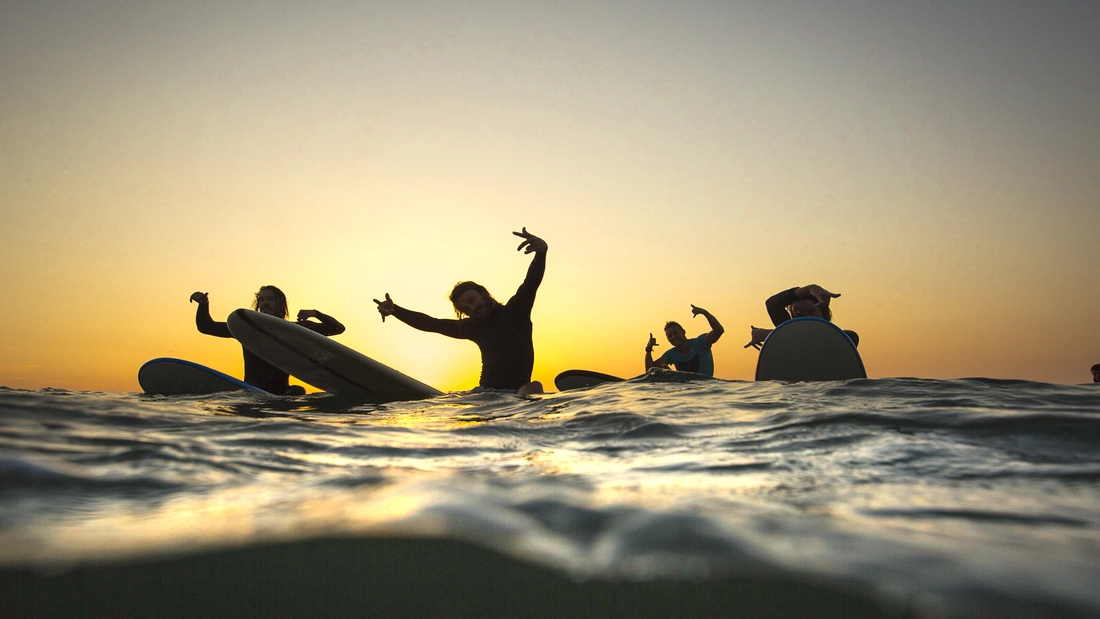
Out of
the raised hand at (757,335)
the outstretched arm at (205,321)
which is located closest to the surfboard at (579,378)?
the raised hand at (757,335)

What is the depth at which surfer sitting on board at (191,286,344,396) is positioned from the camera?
6.99 metres

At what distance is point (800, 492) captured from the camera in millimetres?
1471

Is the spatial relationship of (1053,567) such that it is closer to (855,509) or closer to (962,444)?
(855,509)

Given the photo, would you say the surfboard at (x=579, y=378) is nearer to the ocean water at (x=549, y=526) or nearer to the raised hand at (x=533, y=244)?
the raised hand at (x=533, y=244)

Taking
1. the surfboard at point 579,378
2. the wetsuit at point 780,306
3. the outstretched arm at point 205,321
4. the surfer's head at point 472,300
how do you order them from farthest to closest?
the surfboard at point 579,378 < the outstretched arm at point 205,321 < the wetsuit at point 780,306 < the surfer's head at point 472,300

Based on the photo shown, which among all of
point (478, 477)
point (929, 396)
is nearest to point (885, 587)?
point (478, 477)

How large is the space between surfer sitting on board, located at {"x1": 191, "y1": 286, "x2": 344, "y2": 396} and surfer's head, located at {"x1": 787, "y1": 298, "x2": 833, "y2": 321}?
5850 mm

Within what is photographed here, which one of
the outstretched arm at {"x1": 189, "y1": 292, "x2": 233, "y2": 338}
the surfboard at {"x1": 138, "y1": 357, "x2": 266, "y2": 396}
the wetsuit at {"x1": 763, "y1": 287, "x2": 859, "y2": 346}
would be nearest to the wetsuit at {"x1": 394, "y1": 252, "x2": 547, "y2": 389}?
the surfboard at {"x1": 138, "y1": 357, "x2": 266, "y2": 396}

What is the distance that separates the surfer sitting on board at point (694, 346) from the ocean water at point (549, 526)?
7.99 meters

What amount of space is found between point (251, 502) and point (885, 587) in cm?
130

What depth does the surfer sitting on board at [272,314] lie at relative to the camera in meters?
6.99

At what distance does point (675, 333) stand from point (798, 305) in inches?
133

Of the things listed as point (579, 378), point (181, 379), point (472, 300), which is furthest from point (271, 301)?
point (579, 378)

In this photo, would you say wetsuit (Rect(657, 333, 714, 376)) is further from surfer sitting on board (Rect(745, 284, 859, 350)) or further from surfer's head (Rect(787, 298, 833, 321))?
surfer's head (Rect(787, 298, 833, 321))
